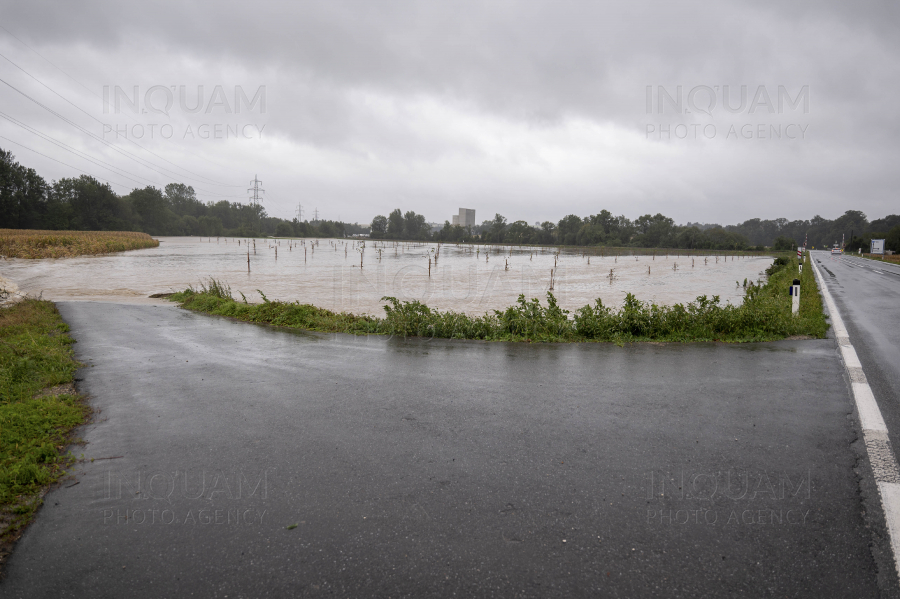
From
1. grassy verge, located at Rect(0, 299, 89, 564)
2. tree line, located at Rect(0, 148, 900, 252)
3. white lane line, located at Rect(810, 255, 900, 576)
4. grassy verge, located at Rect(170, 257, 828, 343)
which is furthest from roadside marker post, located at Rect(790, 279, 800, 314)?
tree line, located at Rect(0, 148, 900, 252)

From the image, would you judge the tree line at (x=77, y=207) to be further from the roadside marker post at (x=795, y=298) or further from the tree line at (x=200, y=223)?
the roadside marker post at (x=795, y=298)

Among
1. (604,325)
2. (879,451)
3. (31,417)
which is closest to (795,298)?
(604,325)

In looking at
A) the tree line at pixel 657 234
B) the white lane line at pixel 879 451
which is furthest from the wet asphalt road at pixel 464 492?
the tree line at pixel 657 234

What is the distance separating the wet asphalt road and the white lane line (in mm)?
98

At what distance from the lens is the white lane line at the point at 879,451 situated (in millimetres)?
3043

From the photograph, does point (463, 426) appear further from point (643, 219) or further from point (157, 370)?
point (643, 219)

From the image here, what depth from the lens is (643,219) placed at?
170125 mm

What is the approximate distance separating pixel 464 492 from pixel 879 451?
12.2ft

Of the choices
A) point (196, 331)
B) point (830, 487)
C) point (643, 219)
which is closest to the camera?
point (830, 487)

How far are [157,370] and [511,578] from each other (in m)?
6.59

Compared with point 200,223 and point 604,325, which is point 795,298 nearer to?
point 604,325

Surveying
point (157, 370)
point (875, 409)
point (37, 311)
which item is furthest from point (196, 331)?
point (875, 409)

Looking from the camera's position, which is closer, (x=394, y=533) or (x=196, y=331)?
(x=394, y=533)

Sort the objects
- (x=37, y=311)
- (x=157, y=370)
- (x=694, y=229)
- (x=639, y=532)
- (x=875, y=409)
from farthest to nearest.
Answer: (x=694, y=229) < (x=37, y=311) < (x=157, y=370) < (x=875, y=409) < (x=639, y=532)
